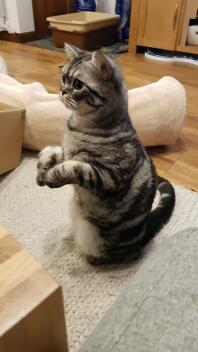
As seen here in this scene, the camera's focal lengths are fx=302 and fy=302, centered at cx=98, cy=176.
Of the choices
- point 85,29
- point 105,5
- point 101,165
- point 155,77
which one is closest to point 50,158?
point 101,165

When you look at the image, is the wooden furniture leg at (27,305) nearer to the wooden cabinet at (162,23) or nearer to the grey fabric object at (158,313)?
the grey fabric object at (158,313)

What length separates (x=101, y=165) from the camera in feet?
2.59

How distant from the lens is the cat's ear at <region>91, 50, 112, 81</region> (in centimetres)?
73

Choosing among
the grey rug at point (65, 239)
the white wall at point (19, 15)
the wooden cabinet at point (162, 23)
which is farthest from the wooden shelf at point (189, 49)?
the grey rug at point (65, 239)

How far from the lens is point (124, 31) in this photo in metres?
3.22

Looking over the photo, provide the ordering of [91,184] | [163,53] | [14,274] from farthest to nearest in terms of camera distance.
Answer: [163,53] → [91,184] → [14,274]

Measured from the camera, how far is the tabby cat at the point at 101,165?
30.4 inches

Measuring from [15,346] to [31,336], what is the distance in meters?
0.03

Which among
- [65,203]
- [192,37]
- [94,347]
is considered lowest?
[65,203]

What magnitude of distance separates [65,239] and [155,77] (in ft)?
5.65

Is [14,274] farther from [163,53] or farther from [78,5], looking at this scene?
[78,5]

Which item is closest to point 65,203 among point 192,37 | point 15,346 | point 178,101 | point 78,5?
point 178,101

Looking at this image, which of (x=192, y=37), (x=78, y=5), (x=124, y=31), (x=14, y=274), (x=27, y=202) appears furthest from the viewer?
(x=78, y=5)

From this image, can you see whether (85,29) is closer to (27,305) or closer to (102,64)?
(102,64)
